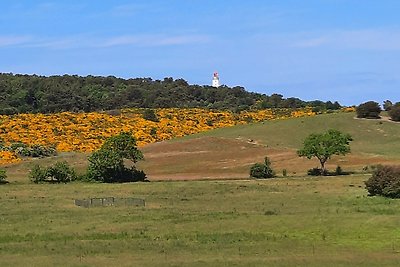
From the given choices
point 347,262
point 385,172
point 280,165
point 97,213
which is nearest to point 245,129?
point 280,165

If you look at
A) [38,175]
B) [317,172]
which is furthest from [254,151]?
[38,175]

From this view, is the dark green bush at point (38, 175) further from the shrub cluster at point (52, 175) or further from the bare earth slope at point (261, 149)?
the bare earth slope at point (261, 149)

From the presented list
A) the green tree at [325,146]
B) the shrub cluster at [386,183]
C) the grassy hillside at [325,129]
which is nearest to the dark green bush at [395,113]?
the grassy hillside at [325,129]

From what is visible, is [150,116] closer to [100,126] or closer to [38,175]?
[100,126]

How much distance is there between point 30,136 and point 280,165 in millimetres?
57546

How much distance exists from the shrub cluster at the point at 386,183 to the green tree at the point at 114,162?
3249cm

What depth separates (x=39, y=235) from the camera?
4281cm

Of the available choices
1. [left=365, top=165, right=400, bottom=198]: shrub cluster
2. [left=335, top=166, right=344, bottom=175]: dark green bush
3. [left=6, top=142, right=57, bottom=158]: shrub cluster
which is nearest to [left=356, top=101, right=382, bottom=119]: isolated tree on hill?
[left=335, top=166, right=344, bottom=175]: dark green bush

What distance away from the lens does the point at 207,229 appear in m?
44.6

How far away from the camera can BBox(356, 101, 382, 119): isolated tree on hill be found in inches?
5143

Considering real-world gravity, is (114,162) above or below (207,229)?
above

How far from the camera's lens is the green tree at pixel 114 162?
277 ft

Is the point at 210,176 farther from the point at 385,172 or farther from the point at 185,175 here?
the point at 385,172

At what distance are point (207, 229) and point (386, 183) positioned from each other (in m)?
21.8
